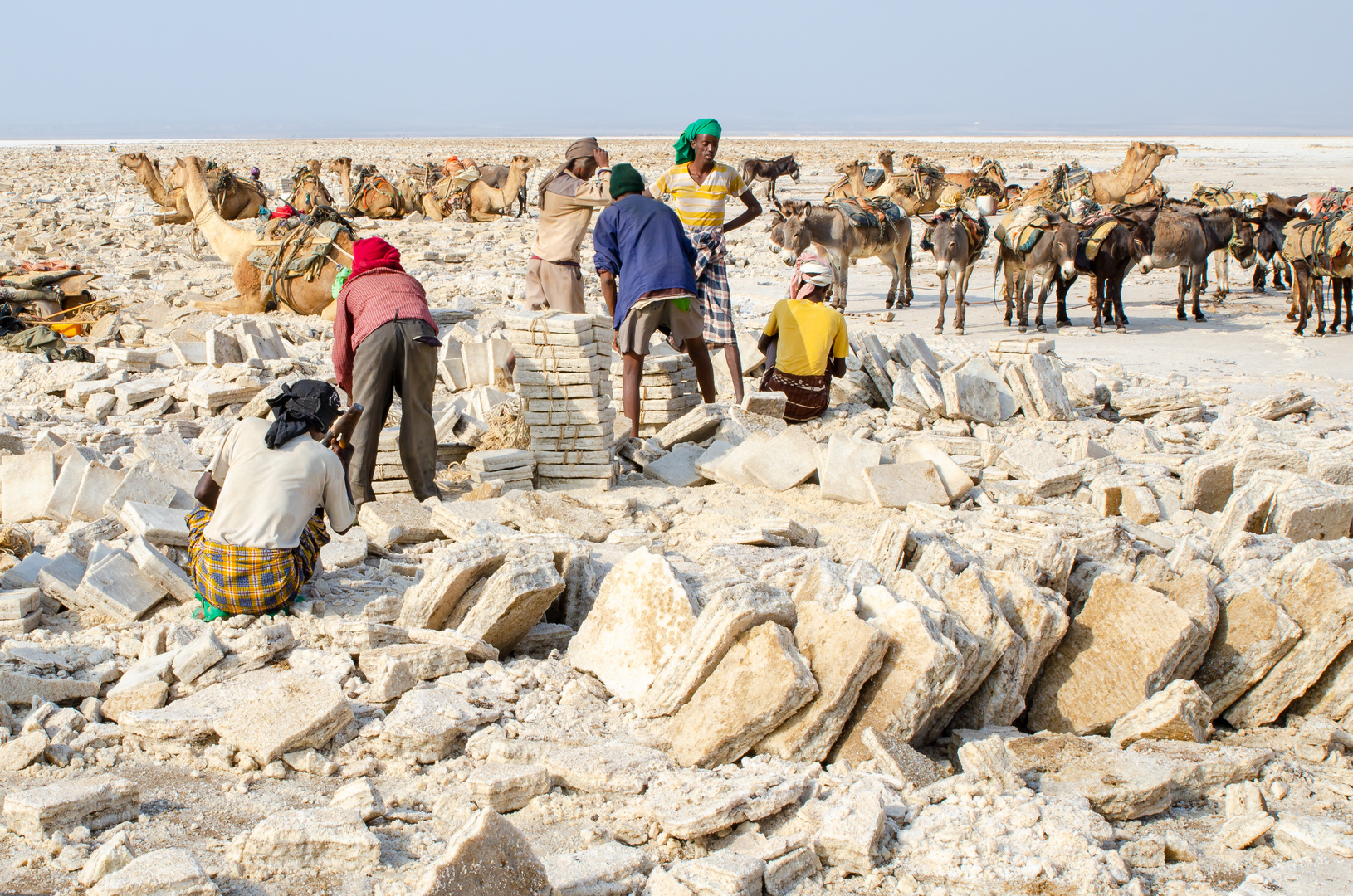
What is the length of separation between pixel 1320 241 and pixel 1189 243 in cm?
147

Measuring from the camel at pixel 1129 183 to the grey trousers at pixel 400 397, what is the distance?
16.5 metres

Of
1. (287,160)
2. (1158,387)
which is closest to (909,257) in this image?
(1158,387)

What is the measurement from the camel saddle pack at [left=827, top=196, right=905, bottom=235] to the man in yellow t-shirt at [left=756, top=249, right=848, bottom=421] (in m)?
5.61

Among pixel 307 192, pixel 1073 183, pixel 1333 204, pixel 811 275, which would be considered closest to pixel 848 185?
pixel 1073 183

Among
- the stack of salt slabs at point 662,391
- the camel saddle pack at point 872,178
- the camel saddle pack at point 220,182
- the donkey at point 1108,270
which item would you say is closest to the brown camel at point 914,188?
the camel saddle pack at point 872,178

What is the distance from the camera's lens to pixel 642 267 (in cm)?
651

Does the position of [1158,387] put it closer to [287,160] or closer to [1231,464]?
[1231,464]

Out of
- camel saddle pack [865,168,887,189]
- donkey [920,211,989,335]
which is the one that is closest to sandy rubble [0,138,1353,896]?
donkey [920,211,989,335]

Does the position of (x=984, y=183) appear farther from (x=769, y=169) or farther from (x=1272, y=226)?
(x=1272, y=226)

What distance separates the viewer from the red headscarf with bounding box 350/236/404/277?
18.5ft

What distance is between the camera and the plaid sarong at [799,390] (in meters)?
7.46

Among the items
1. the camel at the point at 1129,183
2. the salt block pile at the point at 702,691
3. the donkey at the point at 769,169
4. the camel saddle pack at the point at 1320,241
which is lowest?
the salt block pile at the point at 702,691

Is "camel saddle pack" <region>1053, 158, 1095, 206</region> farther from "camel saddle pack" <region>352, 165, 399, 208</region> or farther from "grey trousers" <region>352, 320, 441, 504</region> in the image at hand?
"grey trousers" <region>352, 320, 441, 504</region>

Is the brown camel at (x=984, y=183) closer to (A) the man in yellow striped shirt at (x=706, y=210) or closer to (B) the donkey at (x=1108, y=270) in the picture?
(B) the donkey at (x=1108, y=270)
